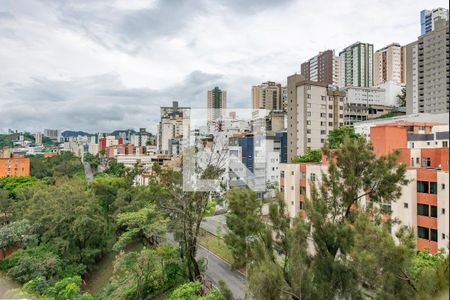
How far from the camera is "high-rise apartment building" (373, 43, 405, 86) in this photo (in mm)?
19438

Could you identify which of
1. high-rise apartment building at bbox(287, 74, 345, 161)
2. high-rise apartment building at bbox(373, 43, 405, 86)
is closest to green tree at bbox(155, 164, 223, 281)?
high-rise apartment building at bbox(287, 74, 345, 161)

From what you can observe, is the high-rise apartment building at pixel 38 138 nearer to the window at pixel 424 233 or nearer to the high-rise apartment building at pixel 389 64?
the high-rise apartment building at pixel 389 64

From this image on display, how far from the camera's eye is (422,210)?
4.75 meters

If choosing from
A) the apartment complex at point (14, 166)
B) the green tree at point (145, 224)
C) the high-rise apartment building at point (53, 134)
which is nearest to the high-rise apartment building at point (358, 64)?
the green tree at point (145, 224)

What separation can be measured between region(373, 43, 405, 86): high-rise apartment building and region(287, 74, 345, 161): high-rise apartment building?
31.5ft

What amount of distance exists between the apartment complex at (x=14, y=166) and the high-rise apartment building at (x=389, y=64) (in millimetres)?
21621

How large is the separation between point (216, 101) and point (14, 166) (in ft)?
50.9

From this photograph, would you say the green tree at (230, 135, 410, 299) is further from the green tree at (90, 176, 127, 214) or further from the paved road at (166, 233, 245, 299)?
the green tree at (90, 176, 127, 214)

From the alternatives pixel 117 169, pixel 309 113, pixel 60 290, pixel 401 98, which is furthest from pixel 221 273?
pixel 401 98

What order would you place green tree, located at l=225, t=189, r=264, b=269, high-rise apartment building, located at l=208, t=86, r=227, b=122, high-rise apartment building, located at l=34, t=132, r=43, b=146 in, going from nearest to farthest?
green tree, located at l=225, t=189, r=264, b=269 < high-rise apartment building, located at l=208, t=86, r=227, b=122 < high-rise apartment building, located at l=34, t=132, r=43, b=146

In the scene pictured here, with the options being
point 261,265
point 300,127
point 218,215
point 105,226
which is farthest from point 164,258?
point 300,127

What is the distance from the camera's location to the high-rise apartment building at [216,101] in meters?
6.95

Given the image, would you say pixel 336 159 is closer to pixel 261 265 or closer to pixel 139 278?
pixel 261 265

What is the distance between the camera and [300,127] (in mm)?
12055
